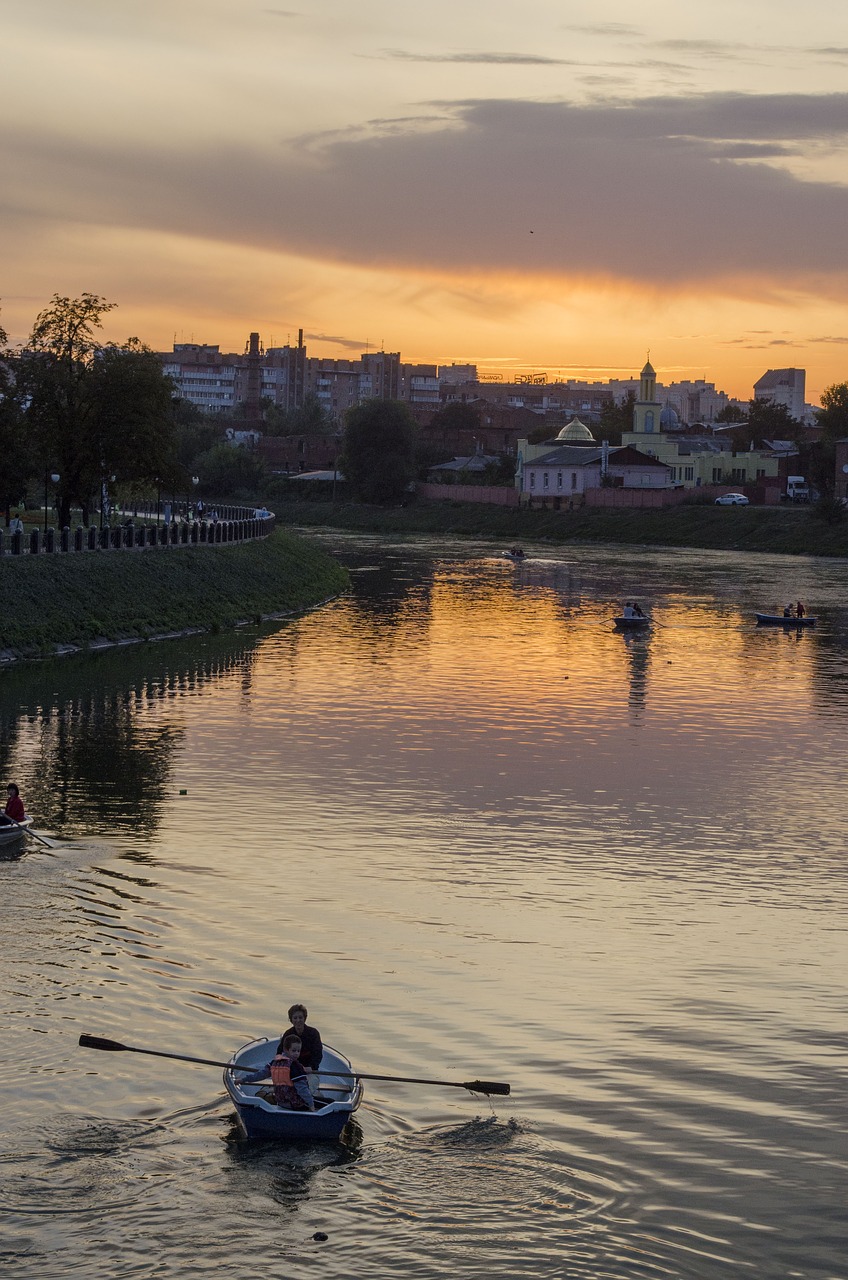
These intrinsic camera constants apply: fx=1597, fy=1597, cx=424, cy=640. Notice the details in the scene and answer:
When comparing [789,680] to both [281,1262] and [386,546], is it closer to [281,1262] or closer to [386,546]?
[281,1262]

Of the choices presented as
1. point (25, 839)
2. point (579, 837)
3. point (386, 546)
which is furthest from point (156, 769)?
point (386, 546)

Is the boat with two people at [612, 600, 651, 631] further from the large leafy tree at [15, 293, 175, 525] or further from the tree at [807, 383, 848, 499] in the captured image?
the tree at [807, 383, 848, 499]

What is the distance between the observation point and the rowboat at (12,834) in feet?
85.3

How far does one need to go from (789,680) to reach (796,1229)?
128 feet

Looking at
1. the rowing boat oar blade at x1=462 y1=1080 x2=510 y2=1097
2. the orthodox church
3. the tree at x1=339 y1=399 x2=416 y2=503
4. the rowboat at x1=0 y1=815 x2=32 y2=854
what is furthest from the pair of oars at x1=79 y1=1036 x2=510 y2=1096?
the tree at x1=339 y1=399 x2=416 y2=503

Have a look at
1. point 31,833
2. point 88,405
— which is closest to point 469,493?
point 88,405

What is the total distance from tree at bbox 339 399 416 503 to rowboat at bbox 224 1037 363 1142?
454 ft

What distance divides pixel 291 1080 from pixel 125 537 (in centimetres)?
5189

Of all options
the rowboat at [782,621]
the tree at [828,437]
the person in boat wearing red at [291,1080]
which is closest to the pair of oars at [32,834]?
the person in boat wearing red at [291,1080]

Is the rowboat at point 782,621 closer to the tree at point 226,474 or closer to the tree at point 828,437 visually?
the tree at point 828,437

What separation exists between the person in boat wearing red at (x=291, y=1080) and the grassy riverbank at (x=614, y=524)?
10035cm

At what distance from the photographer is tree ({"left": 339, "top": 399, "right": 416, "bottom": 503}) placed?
153 meters

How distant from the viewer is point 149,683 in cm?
4694

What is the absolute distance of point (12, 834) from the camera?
2617cm
